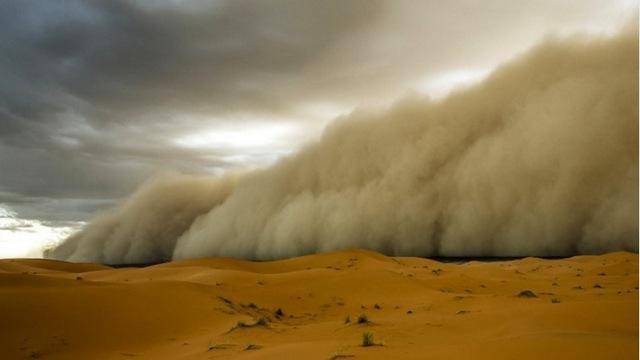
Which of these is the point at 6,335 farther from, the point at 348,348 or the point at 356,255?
the point at 356,255

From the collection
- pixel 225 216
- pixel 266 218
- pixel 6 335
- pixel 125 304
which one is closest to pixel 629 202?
pixel 125 304

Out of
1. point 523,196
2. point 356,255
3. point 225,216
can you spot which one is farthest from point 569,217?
point 225,216

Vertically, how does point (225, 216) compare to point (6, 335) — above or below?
above

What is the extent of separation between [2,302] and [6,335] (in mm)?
1459

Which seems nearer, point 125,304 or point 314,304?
point 125,304

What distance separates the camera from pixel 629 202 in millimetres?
41375

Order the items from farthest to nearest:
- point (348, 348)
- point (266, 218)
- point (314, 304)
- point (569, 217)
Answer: point (266, 218) < point (569, 217) < point (314, 304) < point (348, 348)

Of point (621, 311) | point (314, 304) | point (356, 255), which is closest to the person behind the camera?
point (621, 311)

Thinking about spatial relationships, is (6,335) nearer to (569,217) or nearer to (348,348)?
(348,348)

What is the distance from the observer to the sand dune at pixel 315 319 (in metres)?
5.91

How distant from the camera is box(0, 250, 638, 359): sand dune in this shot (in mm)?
5910

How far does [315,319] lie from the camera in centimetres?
1274

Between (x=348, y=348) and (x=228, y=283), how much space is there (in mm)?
12730

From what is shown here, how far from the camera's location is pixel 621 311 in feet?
27.1
